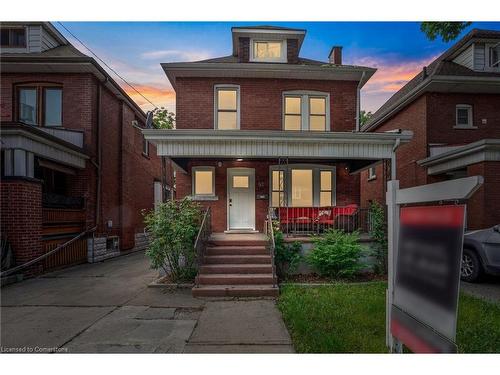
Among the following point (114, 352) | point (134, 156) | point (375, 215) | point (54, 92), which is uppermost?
point (54, 92)

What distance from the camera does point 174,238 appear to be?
605 cm

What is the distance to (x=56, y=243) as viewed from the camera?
775 centimetres

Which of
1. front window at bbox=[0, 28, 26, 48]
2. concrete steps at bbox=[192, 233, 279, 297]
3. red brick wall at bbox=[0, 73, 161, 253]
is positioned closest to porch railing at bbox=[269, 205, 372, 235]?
concrete steps at bbox=[192, 233, 279, 297]

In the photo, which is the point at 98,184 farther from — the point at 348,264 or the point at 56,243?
the point at 348,264

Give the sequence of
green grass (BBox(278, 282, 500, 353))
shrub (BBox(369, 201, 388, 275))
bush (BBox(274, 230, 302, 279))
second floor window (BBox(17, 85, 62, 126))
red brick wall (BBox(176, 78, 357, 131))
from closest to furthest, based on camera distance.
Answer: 1. green grass (BBox(278, 282, 500, 353))
2. bush (BBox(274, 230, 302, 279))
3. shrub (BBox(369, 201, 388, 275))
4. red brick wall (BBox(176, 78, 357, 131))
5. second floor window (BBox(17, 85, 62, 126))

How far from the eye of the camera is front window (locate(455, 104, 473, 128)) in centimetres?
941

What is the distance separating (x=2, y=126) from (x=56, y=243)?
3016 millimetres

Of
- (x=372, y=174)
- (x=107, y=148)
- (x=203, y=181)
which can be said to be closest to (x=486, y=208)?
(x=203, y=181)

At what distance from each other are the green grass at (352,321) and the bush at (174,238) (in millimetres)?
2133

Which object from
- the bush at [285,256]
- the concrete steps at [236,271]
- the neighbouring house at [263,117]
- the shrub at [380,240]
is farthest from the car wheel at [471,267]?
the concrete steps at [236,271]

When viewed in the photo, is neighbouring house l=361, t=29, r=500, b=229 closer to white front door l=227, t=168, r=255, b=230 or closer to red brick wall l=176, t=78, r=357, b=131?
red brick wall l=176, t=78, r=357, b=131

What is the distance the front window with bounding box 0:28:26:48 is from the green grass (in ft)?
35.6

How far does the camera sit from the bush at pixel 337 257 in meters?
6.13
